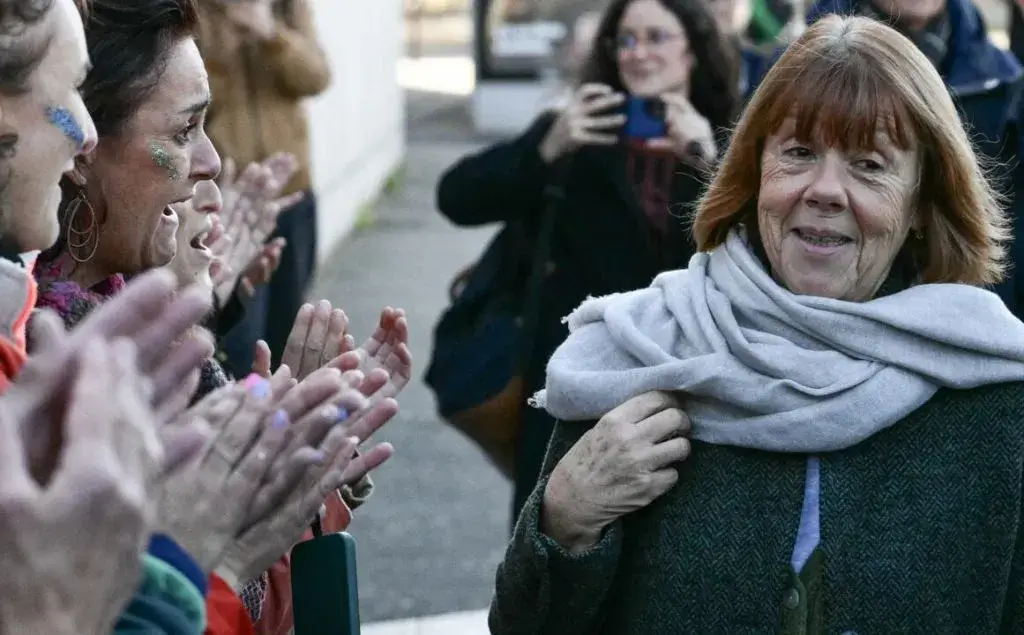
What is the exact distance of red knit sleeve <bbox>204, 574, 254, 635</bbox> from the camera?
1773 millimetres

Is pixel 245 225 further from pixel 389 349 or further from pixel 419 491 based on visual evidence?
pixel 419 491

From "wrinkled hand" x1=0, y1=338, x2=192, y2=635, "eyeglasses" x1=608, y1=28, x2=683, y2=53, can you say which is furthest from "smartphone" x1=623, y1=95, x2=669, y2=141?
"wrinkled hand" x1=0, y1=338, x2=192, y2=635

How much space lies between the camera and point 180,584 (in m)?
1.42

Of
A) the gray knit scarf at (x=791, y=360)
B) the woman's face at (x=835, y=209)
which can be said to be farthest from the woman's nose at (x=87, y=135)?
the woman's face at (x=835, y=209)

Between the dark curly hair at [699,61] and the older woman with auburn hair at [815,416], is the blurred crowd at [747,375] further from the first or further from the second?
the dark curly hair at [699,61]

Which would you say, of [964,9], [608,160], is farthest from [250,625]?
[964,9]

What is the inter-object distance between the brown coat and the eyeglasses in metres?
1.56

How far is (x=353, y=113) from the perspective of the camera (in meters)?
12.4

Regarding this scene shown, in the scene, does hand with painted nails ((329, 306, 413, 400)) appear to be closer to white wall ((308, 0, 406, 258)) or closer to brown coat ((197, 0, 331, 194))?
brown coat ((197, 0, 331, 194))

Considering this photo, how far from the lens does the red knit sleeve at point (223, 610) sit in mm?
1773

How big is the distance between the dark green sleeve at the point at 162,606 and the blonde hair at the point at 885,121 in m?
1.37

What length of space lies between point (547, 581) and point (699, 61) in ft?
8.52

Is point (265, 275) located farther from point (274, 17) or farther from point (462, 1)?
point (462, 1)

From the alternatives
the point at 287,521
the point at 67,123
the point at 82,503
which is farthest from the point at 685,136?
the point at 82,503
